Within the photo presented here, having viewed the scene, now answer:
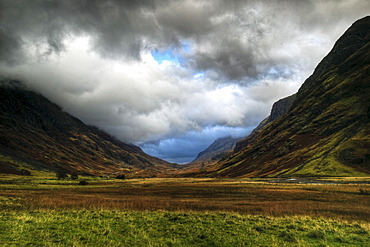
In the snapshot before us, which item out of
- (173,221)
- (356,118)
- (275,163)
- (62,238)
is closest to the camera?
(62,238)

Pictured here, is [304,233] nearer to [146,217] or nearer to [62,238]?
[146,217]

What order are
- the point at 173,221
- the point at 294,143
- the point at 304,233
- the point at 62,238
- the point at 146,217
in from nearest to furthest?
the point at 62,238
the point at 304,233
the point at 173,221
the point at 146,217
the point at 294,143

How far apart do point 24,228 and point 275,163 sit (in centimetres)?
19522

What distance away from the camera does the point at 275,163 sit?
607 feet

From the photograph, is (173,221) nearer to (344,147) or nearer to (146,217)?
(146,217)

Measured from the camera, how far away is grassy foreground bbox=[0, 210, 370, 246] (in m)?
16.9

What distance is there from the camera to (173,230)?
791 inches

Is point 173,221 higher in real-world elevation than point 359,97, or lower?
lower

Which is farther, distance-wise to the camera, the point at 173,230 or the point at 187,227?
the point at 187,227

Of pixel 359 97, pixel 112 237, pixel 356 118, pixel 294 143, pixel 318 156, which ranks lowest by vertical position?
pixel 112 237

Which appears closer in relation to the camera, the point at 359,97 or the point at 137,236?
the point at 137,236

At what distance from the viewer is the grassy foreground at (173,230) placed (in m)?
16.9

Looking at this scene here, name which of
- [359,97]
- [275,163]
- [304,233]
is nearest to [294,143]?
[275,163]

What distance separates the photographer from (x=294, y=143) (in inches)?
7849
